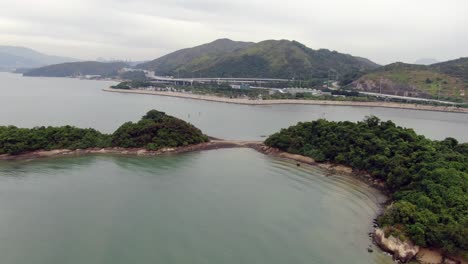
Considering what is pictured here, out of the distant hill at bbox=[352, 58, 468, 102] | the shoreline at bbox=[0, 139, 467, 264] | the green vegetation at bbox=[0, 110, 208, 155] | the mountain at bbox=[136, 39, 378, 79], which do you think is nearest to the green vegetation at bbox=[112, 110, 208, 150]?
the green vegetation at bbox=[0, 110, 208, 155]

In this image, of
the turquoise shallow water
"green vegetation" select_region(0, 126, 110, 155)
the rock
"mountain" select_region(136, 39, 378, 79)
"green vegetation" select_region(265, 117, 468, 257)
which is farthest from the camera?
"mountain" select_region(136, 39, 378, 79)

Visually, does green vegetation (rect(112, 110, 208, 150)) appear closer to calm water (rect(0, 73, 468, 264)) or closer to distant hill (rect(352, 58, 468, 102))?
calm water (rect(0, 73, 468, 264))

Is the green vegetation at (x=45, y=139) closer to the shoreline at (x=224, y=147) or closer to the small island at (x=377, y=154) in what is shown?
the small island at (x=377, y=154)

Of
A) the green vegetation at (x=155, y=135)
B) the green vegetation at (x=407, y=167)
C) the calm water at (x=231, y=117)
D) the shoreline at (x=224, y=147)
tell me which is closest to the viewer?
the green vegetation at (x=407, y=167)

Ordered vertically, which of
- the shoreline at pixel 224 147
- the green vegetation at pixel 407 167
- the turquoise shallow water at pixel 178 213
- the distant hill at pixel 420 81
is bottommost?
the turquoise shallow water at pixel 178 213

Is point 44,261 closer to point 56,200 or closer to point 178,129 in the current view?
point 56,200

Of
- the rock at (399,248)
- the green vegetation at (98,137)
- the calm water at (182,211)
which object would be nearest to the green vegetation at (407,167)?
the rock at (399,248)
